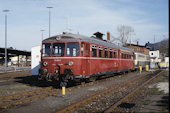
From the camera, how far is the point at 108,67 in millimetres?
17797

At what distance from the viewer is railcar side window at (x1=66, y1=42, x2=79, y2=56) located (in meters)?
13.1

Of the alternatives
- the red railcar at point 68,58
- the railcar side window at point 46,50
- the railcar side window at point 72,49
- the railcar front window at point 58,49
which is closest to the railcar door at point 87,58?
the red railcar at point 68,58

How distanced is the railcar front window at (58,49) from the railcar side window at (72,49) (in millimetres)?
345

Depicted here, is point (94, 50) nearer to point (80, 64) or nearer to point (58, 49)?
point (80, 64)

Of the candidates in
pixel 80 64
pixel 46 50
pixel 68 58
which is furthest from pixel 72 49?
pixel 46 50

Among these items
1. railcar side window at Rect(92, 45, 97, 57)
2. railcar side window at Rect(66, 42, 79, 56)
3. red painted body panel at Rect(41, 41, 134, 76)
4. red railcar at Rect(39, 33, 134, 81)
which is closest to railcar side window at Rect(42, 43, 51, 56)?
red railcar at Rect(39, 33, 134, 81)

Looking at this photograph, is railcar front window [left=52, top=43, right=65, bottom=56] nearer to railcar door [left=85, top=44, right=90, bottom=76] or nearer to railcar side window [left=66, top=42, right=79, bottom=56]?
railcar side window [left=66, top=42, right=79, bottom=56]

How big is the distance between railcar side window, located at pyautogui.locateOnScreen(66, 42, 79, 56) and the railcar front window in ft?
1.13

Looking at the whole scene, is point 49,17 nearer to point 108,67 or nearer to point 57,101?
point 108,67

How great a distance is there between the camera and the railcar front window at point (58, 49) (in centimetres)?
1325

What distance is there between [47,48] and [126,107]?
24.1ft

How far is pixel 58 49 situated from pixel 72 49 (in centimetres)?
96

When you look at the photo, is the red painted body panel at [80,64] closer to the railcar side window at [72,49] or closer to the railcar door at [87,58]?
the railcar door at [87,58]

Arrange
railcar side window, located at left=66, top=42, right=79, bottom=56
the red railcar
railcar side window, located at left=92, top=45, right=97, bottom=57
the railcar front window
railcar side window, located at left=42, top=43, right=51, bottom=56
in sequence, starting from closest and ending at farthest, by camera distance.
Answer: the red railcar < railcar side window, located at left=66, top=42, right=79, bottom=56 < the railcar front window < railcar side window, located at left=42, top=43, right=51, bottom=56 < railcar side window, located at left=92, top=45, right=97, bottom=57
